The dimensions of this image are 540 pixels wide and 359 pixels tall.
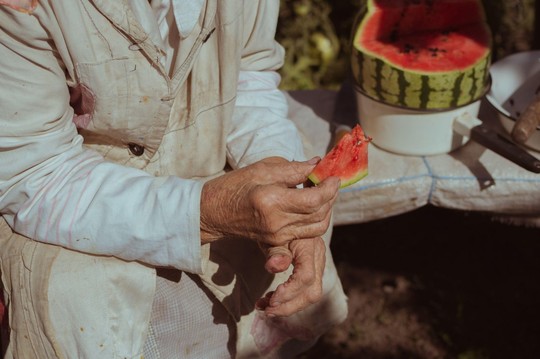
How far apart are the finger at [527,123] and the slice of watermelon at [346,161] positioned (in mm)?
900

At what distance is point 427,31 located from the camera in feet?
10.1

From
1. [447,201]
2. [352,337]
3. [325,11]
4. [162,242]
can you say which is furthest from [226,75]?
[325,11]

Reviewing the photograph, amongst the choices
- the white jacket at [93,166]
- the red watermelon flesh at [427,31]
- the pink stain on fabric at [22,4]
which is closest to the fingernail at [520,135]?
the red watermelon flesh at [427,31]

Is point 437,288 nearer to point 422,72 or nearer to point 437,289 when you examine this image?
point 437,289

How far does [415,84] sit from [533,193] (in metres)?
0.69

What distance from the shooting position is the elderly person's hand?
1904 mm

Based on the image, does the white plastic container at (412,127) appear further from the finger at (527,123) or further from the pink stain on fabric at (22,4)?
the pink stain on fabric at (22,4)

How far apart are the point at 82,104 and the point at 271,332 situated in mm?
1075

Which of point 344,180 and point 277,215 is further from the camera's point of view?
point 344,180

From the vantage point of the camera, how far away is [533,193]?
288 cm

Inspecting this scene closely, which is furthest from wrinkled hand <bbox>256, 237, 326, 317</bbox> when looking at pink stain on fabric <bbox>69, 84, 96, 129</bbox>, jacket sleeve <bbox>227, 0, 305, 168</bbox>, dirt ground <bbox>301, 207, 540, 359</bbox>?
dirt ground <bbox>301, 207, 540, 359</bbox>

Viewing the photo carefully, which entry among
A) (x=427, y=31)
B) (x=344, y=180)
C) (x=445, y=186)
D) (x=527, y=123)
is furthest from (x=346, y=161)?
(x=427, y=31)

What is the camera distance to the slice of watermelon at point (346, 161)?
2039 millimetres

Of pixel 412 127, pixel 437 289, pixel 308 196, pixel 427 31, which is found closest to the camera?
pixel 308 196
